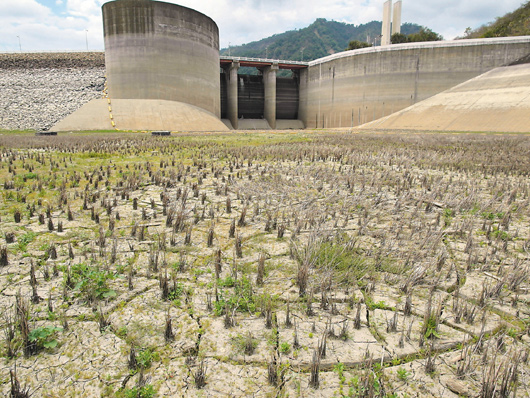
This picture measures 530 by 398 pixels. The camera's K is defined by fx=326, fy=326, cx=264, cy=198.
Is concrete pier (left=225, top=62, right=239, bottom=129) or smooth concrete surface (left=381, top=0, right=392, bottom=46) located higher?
smooth concrete surface (left=381, top=0, right=392, bottom=46)

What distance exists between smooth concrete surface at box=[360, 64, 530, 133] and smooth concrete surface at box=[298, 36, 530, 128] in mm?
2135

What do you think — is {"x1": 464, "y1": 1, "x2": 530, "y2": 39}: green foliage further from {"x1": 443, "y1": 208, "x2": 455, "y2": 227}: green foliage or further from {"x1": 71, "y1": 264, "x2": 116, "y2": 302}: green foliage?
{"x1": 71, "y1": 264, "x2": 116, "y2": 302}: green foliage

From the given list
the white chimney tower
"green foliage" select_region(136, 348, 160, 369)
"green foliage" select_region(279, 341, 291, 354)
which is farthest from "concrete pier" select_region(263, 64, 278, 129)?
"green foliage" select_region(136, 348, 160, 369)

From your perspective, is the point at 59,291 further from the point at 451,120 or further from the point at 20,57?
the point at 20,57

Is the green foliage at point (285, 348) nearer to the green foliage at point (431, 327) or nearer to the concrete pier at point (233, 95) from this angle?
the green foliage at point (431, 327)

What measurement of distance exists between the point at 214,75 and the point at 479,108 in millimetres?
29180

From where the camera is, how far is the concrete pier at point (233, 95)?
45.4m

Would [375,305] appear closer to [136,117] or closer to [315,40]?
[136,117]

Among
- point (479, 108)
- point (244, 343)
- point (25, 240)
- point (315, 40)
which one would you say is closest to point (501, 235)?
point (244, 343)

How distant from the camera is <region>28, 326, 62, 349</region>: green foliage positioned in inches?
85.4

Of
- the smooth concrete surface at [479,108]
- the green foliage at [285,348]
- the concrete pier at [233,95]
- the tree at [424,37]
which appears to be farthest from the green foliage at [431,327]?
the tree at [424,37]

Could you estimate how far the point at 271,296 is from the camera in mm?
2867

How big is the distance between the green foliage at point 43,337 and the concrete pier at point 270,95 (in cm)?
4859

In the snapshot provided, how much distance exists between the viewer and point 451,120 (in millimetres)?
32500
